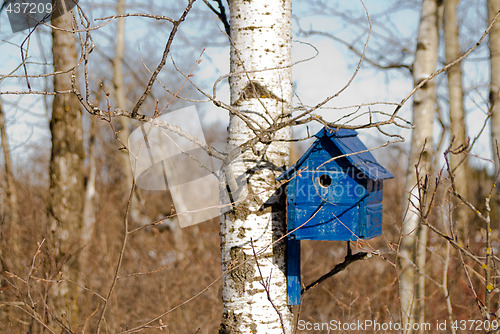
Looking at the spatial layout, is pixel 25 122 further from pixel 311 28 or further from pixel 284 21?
pixel 284 21

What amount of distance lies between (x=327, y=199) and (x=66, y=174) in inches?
125

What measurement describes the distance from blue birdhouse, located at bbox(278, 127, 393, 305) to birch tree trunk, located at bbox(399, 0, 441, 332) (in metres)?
1.88

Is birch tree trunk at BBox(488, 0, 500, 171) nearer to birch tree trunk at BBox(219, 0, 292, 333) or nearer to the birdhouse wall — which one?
the birdhouse wall

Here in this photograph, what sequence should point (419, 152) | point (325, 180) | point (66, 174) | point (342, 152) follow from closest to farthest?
point (342, 152), point (325, 180), point (419, 152), point (66, 174)

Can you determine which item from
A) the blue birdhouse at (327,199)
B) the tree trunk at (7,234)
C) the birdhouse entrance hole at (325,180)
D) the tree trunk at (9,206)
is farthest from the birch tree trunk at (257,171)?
the tree trunk at (9,206)

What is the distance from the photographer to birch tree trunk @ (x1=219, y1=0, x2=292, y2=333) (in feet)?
7.98

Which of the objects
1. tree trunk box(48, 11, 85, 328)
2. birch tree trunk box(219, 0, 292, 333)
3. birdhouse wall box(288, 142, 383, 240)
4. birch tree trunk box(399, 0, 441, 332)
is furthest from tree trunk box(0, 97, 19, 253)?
birch tree trunk box(399, 0, 441, 332)

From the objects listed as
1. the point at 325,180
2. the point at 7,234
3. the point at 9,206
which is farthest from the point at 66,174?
the point at 325,180

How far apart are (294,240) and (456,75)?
703cm

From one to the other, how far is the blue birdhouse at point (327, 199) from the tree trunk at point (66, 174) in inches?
117

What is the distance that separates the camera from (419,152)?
4.57 metres

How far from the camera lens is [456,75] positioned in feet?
28.1

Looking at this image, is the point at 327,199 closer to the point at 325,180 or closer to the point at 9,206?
the point at 325,180

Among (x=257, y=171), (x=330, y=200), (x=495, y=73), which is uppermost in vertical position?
(x=495, y=73)
